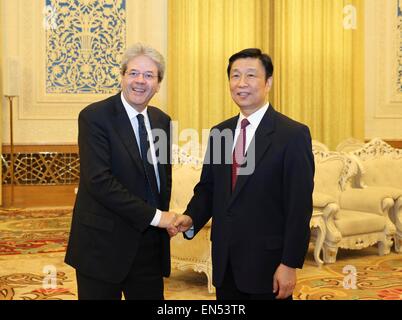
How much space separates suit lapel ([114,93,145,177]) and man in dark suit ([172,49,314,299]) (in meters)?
0.30

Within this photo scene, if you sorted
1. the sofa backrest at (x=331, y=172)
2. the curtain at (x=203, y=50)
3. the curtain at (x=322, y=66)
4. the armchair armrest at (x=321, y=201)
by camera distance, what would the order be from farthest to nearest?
the curtain at (x=322, y=66), the curtain at (x=203, y=50), the sofa backrest at (x=331, y=172), the armchair armrest at (x=321, y=201)

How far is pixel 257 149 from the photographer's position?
2.16 metres

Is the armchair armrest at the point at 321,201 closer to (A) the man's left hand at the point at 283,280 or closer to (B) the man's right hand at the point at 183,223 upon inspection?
(B) the man's right hand at the point at 183,223

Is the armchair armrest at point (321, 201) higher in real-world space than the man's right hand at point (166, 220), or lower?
lower

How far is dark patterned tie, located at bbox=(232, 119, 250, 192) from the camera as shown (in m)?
2.21

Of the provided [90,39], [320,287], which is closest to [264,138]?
[320,287]

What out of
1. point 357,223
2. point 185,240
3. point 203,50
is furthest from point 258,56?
point 203,50

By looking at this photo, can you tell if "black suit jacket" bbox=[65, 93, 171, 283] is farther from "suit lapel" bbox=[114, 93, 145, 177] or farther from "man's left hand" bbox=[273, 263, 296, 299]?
"man's left hand" bbox=[273, 263, 296, 299]

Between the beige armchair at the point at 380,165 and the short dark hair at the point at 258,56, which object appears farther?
the beige armchair at the point at 380,165

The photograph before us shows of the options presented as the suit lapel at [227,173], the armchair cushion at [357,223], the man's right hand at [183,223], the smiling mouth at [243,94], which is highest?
the smiling mouth at [243,94]

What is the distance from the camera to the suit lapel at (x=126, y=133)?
7.16ft

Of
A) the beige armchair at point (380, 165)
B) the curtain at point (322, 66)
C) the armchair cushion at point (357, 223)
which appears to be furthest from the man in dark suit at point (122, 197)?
the curtain at point (322, 66)

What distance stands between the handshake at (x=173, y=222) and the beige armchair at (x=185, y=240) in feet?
6.43

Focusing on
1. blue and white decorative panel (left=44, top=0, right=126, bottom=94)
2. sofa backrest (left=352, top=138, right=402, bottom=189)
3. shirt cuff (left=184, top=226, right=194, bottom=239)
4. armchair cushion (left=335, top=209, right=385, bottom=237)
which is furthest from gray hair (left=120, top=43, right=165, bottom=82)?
blue and white decorative panel (left=44, top=0, right=126, bottom=94)
